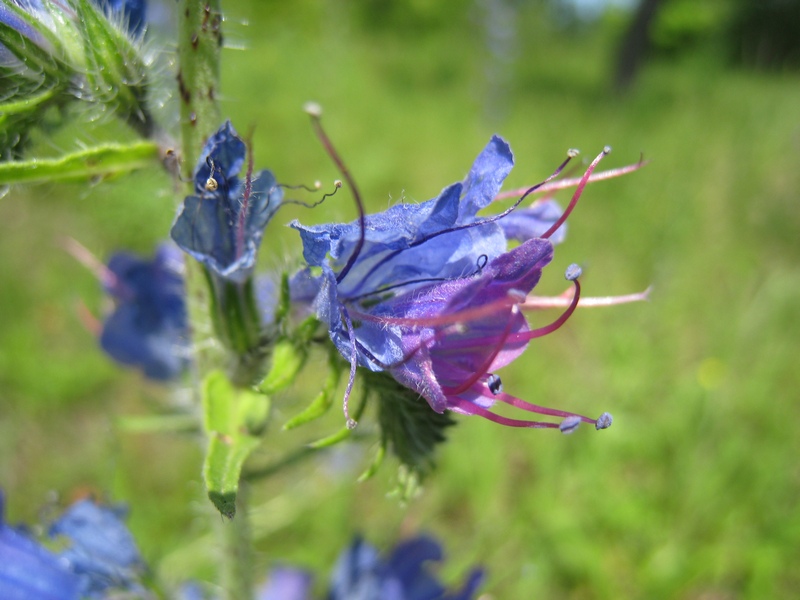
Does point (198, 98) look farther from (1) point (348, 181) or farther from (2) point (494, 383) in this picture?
(2) point (494, 383)

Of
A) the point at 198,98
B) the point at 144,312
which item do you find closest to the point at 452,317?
the point at 198,98

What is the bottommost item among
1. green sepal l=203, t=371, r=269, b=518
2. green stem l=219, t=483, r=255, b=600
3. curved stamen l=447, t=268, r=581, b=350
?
green stem l=219, t=483, r=255, b=600

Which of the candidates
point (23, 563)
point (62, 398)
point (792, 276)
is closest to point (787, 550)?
point (792, 276)

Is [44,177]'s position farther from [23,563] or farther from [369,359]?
[23,563]

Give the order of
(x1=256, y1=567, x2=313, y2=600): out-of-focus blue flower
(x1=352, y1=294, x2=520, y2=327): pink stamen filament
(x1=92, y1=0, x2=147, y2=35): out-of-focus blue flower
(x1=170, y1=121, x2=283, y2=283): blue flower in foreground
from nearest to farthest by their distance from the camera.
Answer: (x1=352, y1=294, x2=520, y2=327): pink stamen filament
(x1=170, y1=121, x2=283, y2=283): blue flower in foreground
(x1=92, y1=0, x2=147, y2=35): out-of-focus blue flower
(x1=256, y1=567, x2=313, y2=600): out-of-focus blue flower

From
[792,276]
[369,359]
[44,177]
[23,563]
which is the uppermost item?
[44,177]

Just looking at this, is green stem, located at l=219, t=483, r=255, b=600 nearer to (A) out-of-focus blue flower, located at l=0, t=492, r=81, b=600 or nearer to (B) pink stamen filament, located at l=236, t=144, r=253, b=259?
(A) out-of-focus blue flower, located at l=0, t=492, r=81, b=600

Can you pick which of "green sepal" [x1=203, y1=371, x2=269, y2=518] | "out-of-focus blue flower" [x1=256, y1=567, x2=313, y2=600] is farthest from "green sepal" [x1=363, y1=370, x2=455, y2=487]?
"out-of-focus blue flower" [x1=256, y1=567, x2=313, y2=600]
